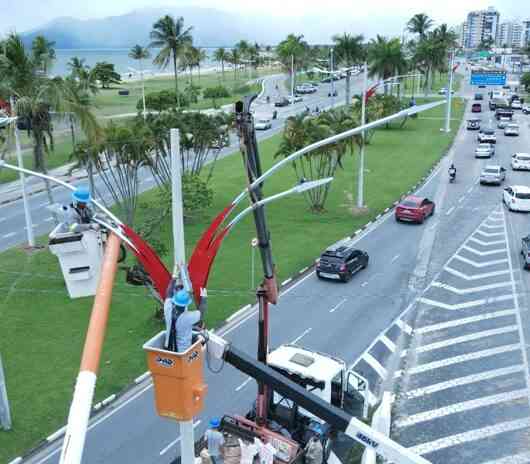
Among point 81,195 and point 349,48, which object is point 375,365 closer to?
point 81,195

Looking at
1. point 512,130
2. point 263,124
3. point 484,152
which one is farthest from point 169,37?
point 512,130

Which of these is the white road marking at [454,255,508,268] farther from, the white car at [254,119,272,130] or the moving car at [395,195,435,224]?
the white car at [254,119,272,130]

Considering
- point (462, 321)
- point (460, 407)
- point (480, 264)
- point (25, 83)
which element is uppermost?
point (25, 83)

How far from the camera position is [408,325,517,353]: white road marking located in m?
22.7

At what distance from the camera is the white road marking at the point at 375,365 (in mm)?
20859

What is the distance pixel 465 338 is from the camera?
77.0 feet

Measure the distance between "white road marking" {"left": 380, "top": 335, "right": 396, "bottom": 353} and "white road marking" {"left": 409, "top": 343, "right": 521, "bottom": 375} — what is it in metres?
1.38

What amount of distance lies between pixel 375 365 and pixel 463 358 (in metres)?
3.13

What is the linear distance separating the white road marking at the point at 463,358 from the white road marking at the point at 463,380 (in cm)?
94

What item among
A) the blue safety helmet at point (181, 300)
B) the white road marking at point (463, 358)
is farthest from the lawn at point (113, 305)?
the blue safety helmet at point (181, 300)

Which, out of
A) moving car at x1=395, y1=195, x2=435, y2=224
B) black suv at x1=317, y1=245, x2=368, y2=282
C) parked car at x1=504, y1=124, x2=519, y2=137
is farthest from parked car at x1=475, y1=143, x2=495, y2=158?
black suv at x1=317, y1=245, x2=368, y2=282

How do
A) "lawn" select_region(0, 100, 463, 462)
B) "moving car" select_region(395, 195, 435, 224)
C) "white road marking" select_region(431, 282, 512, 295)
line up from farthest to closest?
"moving car" select_region(395, 195, 435, 224)
"white road marking" select_region(431, 282, 512, 295)
"lawn" select_region(0, 100, 463, 462)

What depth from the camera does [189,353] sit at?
363 inches

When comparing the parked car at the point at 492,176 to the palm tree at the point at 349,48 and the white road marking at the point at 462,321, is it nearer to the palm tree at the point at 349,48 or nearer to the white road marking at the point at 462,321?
the white road marking at the point at 462,321
